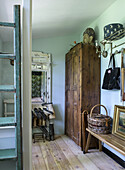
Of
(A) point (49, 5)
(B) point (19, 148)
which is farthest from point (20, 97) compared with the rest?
(A) point (49, 5)

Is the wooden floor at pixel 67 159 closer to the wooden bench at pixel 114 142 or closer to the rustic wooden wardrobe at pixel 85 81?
the rustic wooden wardrobe at pixel 85 81

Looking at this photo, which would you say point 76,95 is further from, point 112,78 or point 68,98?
point 112,78

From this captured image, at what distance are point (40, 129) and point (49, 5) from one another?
2847mm

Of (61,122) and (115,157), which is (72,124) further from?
(115,157)

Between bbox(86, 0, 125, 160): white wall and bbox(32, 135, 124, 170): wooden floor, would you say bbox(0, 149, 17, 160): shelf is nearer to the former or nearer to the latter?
bbox(32, 135, 124, 170): wooden floor

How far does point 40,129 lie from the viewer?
398cm

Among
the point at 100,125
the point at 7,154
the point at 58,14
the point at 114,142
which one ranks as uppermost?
the point at 58,14

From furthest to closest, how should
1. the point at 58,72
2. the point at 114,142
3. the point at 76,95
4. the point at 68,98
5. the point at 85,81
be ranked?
the point at 58,72 → the point at 68,98 → the point at 76,95 → the point at 85,81 → the point at 114,142

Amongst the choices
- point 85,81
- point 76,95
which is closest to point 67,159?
point 76,95

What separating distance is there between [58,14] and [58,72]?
1664 millimetres

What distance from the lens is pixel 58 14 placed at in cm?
284

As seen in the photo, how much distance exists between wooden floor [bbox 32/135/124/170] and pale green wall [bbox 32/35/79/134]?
936 mm

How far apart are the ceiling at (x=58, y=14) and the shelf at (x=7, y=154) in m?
1.82

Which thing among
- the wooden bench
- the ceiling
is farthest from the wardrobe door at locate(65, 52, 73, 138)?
the wooden bench
